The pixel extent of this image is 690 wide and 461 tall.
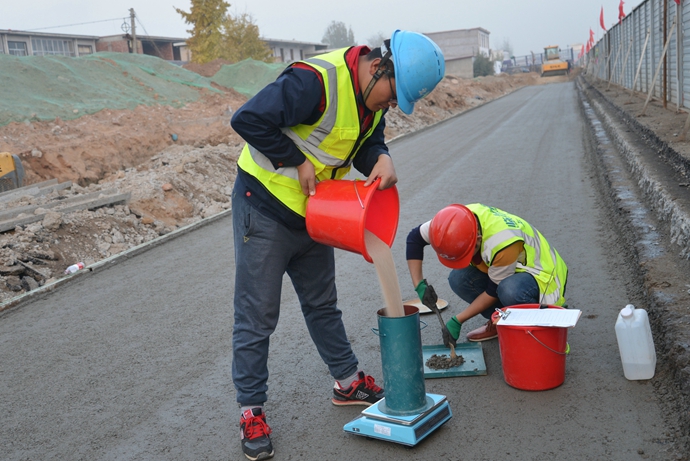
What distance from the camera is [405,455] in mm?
2828

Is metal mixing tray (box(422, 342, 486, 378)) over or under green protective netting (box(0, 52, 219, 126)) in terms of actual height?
under

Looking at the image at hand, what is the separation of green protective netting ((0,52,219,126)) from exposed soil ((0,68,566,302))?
1.33 feet

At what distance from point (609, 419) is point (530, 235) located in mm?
1213

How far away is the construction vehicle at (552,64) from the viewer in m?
56.9

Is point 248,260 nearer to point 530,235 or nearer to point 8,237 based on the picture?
point 530,235

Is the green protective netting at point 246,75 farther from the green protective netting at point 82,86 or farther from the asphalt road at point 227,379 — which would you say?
the asphalt road at point 227,379

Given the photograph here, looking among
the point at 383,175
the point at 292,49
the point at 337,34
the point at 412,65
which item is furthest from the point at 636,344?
the point at 337,34

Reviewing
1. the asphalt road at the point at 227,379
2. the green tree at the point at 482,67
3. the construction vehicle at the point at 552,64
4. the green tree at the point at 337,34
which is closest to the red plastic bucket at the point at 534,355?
the asphalt road at the point at 227,379

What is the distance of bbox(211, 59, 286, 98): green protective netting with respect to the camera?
79.1ft

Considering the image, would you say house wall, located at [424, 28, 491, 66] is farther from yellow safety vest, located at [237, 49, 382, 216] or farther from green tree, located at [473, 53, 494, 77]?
yellow safety vest, located at [237, 49, 382, 216]

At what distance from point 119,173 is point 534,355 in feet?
32.6

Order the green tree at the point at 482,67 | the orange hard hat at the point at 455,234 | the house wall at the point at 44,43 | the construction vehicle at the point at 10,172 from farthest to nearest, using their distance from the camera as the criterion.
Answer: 1. the green tree at the point at 482,67
2. the house wall at the point at 44,43
3. the construction vehicle at the point at 10,172
4. the orange hard hat at the point at 455,234

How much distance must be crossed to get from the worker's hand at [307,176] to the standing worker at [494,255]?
3.50 ft

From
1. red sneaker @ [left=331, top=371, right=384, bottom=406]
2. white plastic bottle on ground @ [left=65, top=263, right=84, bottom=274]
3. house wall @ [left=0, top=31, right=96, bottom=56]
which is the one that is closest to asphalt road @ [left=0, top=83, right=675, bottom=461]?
red sneaker @ [left=331, top=371, right=384, bottom=406]
